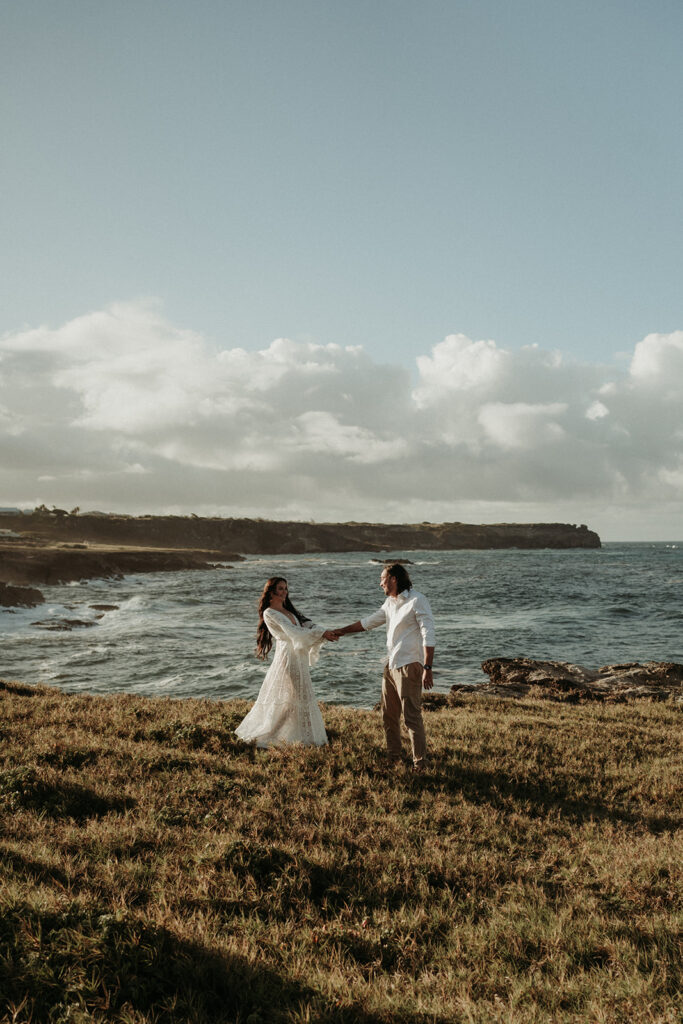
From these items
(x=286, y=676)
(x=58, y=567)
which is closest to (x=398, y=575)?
(x=286, y=676)

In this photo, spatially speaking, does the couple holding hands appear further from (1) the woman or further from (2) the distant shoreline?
(2) the distant shoreline

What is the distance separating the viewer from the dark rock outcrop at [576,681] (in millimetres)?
20719

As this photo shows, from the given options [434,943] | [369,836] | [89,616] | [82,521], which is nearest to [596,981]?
[434,943]

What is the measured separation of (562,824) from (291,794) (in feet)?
11.6

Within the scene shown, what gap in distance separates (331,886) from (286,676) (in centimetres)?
487

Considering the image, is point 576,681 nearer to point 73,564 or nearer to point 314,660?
point 314,660

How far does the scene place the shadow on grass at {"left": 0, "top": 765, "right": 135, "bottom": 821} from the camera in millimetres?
7216

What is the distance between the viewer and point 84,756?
9469 mm

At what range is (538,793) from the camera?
29.5 ft

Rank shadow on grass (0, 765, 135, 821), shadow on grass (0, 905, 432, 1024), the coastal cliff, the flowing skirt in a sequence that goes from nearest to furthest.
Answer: shadow on grass (0, 905, 432, 1024), shadow on grass (0, 765, 135, 821), the flowing skirt, the coastal cliff

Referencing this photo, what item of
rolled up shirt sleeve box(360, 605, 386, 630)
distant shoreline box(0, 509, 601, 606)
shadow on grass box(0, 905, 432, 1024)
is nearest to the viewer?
shadow on grass box(0, 905, 432, 1024)

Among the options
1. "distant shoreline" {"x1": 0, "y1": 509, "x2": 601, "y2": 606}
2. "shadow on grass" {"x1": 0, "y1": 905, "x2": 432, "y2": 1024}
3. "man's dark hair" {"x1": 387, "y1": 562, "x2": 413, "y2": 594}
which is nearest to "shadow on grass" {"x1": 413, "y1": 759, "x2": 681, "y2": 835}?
"man's dark hair" {"x1": 387, "y1": 562, "x2": 413, "y2": 594}

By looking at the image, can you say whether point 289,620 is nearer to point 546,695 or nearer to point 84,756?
point 84,756

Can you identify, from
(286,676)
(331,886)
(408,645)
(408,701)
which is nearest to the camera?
(331,886)
